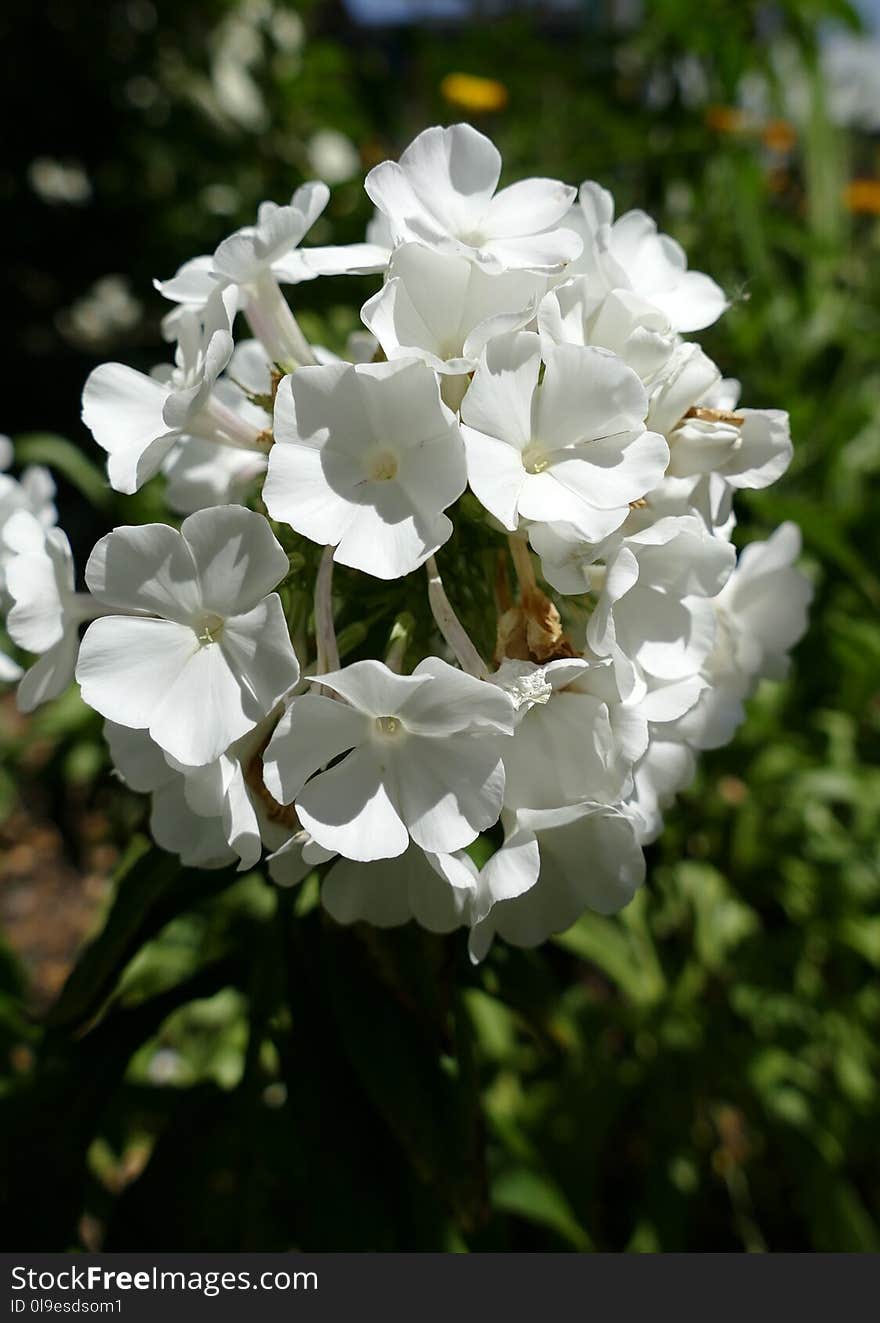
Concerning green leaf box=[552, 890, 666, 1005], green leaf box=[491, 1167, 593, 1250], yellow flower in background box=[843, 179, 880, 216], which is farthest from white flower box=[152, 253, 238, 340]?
yellow flower in background box=[843, 179, 880, 216]

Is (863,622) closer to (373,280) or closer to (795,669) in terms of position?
(795,669)

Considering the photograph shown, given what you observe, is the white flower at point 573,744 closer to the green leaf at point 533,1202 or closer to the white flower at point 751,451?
the white flower at point 751,451

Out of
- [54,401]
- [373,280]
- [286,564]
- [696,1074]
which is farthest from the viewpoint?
[54,401]

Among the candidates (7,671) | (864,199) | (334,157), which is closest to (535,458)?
(7,671)

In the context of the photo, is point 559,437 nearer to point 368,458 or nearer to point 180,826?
point 368,458

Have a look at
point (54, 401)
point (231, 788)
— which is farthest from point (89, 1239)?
point (54, 401)

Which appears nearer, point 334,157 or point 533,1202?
point 533,1202

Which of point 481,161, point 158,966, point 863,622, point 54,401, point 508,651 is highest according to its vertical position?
point 481,161
